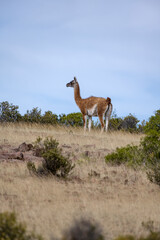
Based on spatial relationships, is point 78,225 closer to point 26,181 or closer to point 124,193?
point 124,193

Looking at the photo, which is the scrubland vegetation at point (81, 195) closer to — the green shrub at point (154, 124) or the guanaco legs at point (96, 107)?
the green shrub at point (154, 124)

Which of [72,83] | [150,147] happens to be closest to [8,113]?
[72,83]

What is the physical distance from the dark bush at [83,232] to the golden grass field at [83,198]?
29 cm


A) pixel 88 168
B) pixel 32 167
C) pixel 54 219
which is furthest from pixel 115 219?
pixel 88 168

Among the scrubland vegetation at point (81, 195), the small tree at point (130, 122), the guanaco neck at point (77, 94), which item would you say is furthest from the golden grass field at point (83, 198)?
the small tree at point (130, 122)

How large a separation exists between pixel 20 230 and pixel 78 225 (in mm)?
985

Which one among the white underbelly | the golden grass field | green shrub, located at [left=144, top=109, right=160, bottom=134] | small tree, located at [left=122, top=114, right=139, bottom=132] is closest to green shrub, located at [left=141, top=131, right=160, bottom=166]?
the golden grass field

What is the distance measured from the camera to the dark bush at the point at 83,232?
2.83 meters

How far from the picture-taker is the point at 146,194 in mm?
7398

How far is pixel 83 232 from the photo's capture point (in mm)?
2832

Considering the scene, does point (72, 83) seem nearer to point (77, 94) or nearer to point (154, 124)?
point (77, 94)

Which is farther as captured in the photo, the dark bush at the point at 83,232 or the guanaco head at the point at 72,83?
the guanaco head at the point at 72,83

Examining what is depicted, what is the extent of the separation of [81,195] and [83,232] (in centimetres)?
426

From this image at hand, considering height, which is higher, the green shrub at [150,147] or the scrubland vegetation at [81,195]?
the green shrub at [150,147]
